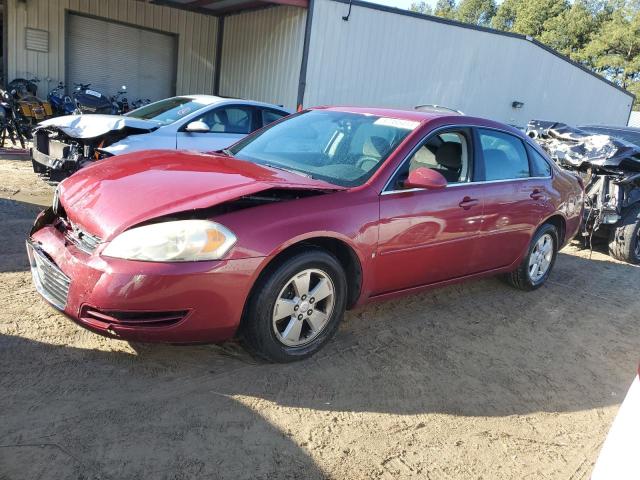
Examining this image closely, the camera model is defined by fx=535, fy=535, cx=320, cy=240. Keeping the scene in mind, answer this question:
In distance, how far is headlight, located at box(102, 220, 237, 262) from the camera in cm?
273

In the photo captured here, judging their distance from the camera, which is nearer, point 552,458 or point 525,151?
point 552,458

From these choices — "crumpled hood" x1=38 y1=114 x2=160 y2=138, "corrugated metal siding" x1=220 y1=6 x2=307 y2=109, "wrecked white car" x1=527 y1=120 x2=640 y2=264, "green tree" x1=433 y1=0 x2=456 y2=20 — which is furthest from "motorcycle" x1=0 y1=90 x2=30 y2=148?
"green tree" x1=433 y1=0 x2=456 y2=20

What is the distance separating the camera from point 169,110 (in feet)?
24.1

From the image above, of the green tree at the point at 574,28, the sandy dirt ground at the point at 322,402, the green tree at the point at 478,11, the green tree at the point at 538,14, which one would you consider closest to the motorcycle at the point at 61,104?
the sandy dirt ground at the point at 322,402

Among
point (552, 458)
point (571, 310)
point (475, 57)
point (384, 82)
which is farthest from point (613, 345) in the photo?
Answer: point (475, 57)

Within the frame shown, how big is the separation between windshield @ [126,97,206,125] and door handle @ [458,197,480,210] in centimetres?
425

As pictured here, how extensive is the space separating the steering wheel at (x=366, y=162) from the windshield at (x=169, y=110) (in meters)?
3.89

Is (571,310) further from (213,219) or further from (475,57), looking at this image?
(475,57)

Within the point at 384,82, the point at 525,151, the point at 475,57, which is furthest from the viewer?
the point at 475,57

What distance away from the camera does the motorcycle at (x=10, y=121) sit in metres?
9.97

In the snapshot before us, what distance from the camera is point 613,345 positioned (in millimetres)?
4293

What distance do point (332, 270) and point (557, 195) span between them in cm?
297

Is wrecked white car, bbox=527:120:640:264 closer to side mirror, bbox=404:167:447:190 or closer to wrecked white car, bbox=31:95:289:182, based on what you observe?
wrecked white car, bbox=31:95:289:182

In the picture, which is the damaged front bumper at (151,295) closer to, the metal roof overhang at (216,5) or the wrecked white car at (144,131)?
the wrecked white car at (144,131)
